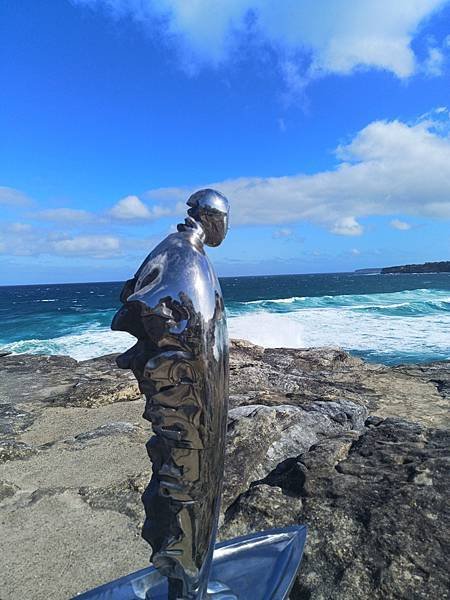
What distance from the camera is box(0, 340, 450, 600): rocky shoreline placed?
261 centimetres

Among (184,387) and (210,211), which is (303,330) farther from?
(184,387)

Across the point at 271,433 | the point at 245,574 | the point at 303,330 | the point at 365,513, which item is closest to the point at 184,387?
the point at 245,574

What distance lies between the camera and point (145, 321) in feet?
5.76

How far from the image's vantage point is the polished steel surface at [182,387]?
69.9 inches

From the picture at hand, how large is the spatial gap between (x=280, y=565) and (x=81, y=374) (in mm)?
6785

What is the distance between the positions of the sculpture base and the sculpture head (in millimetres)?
1597

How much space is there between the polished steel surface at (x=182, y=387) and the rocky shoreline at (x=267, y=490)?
925 mm

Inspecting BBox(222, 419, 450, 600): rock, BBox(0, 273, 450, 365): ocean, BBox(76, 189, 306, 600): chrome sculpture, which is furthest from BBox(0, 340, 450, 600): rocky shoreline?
BBox(0, 273, 450, 365): ocean

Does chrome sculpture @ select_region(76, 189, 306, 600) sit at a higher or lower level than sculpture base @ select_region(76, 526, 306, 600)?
higher

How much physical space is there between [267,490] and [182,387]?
6.26ft

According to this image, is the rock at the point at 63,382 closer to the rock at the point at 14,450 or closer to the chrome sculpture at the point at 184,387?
the rock at the point at 14,450

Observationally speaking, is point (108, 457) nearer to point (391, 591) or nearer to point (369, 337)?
point (391, 591)

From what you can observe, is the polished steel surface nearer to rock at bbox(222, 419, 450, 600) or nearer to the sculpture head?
the sculpture head

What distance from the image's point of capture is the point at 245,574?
7.68ft
